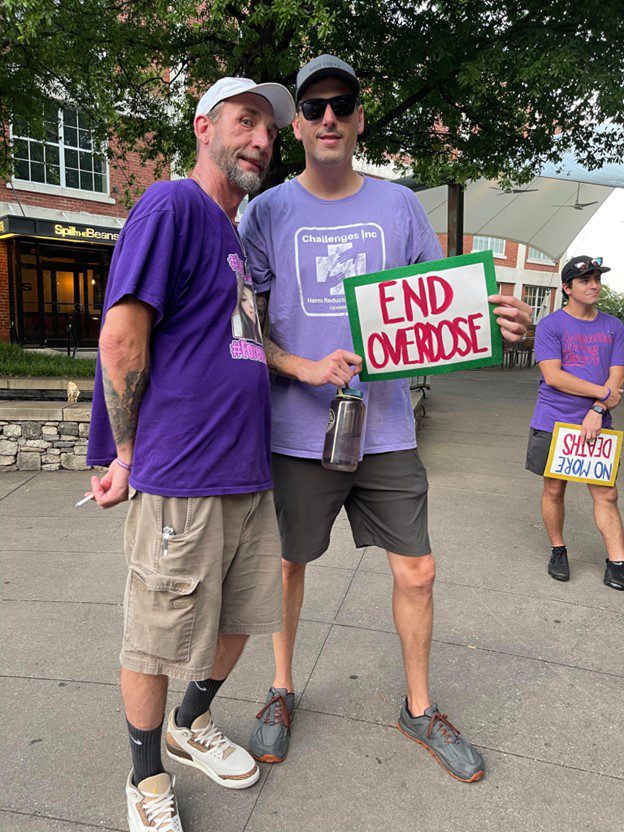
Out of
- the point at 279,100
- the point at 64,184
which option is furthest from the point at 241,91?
the point at 64,184

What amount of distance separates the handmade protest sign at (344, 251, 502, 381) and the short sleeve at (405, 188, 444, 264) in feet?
0.58

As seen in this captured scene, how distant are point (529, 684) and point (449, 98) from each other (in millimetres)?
8435

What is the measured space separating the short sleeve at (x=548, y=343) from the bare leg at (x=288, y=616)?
2.26 m

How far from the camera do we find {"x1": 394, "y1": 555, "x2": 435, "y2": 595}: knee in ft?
7.19

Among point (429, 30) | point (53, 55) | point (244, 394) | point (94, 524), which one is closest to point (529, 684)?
point (244, 394)

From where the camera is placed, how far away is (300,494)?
7.22ft

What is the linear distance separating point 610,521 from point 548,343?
115 centimetres

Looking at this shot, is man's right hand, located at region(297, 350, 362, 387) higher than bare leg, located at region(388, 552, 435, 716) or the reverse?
higher

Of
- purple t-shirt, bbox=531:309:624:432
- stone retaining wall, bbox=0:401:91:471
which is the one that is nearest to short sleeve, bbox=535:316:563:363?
purple t-shirt, bbox=531:309:624:432

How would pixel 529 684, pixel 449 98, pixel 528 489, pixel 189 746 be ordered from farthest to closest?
pixel 449 98
pixel 528 489
pixel 529 684
pixel 189 746

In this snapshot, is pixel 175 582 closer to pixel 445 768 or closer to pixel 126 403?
pixel 126 403

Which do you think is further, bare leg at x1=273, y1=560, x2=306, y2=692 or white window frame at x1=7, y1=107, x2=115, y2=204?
white window frame at x1=7, y1=107, x2=115, y2=204

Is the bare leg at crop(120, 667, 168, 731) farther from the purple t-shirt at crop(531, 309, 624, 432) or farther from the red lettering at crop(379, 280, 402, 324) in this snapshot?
the purple t-shirt at crop(531, 309, 624, 432)

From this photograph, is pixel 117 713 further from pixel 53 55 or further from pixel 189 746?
pixel 53 55
